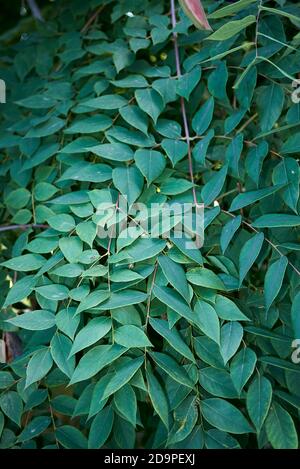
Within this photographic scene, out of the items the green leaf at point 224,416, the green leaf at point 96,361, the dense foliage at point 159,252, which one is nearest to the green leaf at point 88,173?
the dense foliage at point 159,252

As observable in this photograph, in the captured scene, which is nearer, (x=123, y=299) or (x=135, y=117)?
(x=123, y=299)

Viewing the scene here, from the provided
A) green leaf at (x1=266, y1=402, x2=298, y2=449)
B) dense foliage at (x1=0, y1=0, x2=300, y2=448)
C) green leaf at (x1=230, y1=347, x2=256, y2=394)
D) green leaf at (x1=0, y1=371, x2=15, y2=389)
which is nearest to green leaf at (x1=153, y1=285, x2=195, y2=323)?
dense foliage at (x1=0, y1=0, x2=300, y2=448)

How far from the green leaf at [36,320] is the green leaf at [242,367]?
30 cm

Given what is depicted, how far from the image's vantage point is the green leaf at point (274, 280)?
2.96ft

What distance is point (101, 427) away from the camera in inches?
37.7

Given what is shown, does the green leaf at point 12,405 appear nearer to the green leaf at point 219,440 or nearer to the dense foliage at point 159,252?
the dense foliage at point 159,252

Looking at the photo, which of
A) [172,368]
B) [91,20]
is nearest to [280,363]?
[172,368]

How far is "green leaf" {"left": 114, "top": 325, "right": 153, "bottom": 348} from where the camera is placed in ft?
2.87

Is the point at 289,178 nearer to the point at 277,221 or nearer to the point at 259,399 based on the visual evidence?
the point at 277,221

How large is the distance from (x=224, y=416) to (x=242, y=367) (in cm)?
8

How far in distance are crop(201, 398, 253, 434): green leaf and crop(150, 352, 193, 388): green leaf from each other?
0.06 m

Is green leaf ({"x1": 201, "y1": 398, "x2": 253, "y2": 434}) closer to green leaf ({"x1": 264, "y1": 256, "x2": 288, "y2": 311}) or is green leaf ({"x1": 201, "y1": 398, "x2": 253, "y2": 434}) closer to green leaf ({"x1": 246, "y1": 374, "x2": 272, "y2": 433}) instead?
green leaf ({"x1": 246, "y1": 374, "x2": 272, "y2": 433})

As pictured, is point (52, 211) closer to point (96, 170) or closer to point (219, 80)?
point (96, 170)

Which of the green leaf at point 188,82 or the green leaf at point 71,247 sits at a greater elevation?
the green leaf at point 188,82
